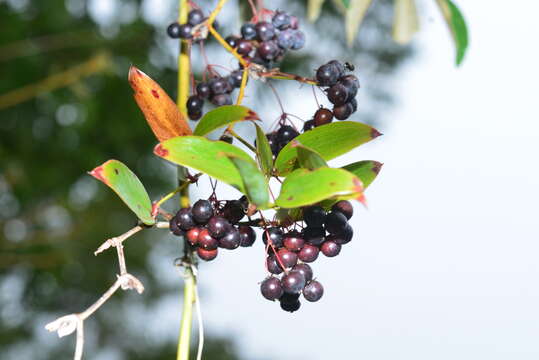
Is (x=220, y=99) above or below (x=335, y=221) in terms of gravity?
above

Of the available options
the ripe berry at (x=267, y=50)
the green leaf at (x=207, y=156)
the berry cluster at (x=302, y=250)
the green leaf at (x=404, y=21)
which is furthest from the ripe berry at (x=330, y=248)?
the green leaf at (x=404, y=21)

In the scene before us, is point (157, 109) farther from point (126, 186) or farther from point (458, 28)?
point (458, 28)

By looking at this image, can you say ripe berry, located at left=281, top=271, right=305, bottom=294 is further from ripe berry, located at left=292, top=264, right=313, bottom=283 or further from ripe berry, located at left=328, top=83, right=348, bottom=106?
ripe berry, located at left=328, top=83, right=348, bottom=106

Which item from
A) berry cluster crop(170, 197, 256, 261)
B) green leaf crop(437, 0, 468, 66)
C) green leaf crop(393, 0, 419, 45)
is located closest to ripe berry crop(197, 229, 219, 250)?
berry cluster crop(170, 197, 256, 261)

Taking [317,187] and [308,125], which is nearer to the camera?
[317,187]

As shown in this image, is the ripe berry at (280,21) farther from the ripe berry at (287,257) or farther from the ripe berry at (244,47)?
the ripe berry at (287,257)

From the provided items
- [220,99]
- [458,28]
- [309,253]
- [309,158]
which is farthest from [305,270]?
[458,28]

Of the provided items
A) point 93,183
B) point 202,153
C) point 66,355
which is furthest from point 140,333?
point 202,153
